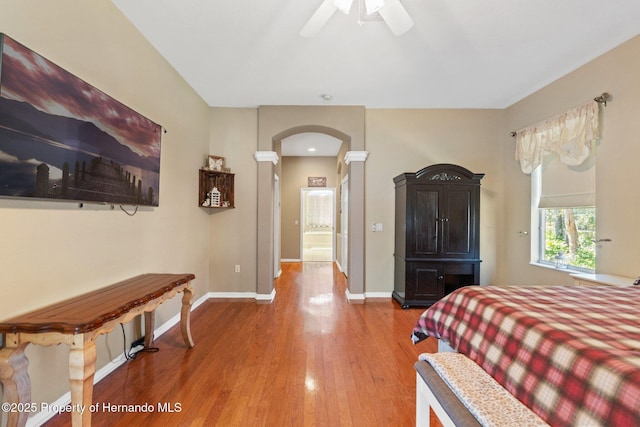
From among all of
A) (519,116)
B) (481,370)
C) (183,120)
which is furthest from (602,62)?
(183,120)

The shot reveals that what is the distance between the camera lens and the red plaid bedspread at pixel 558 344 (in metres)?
0.88

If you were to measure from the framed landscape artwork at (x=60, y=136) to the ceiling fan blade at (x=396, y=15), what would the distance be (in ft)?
6.41

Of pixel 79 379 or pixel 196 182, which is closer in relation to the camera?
pixel 79 379

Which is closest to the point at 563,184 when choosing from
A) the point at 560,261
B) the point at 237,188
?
the point at 560,261

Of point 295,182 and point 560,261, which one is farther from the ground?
point 295,182

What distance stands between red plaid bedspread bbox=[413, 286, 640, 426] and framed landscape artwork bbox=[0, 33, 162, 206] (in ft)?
7.83

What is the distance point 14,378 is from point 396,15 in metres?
2.88

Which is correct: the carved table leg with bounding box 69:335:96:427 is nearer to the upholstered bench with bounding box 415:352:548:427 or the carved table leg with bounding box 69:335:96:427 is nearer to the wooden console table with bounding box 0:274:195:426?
the wooden console table with bounding box 0:274:195:426

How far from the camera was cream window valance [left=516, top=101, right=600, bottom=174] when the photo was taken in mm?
2869

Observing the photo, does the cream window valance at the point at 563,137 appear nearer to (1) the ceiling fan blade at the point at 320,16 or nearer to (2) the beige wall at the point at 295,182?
(1) the ceiling fan blade at the point at 320,16

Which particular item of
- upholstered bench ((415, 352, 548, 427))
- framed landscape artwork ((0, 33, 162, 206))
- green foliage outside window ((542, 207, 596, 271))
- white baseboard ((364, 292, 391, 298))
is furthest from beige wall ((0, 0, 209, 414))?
green foliage outside window ((542, 207, 596, 271))

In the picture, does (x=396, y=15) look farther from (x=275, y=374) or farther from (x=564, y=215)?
(x=564, y=215)

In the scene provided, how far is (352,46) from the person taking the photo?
2729mm

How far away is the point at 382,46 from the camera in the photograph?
8.92 feet
